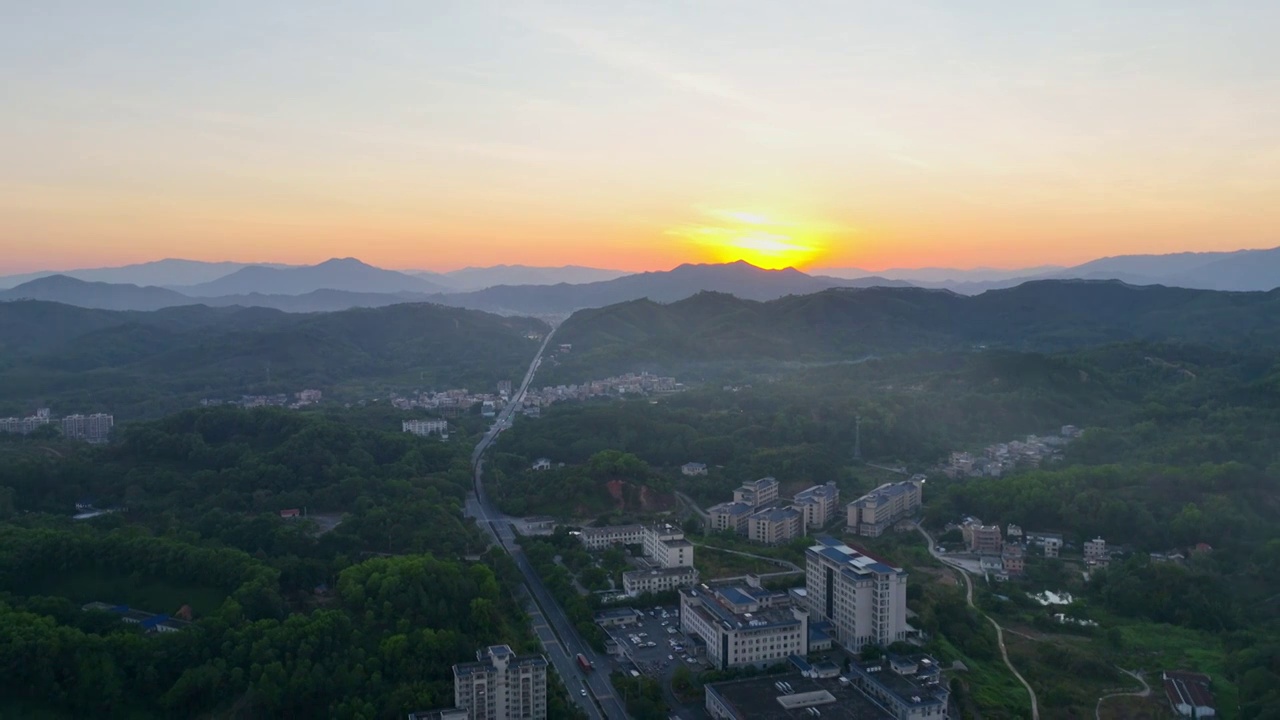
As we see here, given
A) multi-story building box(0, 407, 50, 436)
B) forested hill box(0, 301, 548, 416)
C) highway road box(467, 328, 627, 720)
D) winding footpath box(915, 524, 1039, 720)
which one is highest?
forested hill box(0, 301, 548, 416)

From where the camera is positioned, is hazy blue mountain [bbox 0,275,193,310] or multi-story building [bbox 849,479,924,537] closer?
multi-story building [bbox 849,479,924,537]

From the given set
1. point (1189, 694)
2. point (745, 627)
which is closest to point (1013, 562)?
point (1189, 694)

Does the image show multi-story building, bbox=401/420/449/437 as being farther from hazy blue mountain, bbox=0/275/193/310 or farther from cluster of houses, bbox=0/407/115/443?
hazy blue mountain, bbox=0/275/193/310

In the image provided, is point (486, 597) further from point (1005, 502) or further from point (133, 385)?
point (133, 385)

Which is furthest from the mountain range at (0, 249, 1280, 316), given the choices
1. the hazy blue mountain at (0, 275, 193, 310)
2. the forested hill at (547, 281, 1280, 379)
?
the forested hill at (547, 281, 1280, 379)

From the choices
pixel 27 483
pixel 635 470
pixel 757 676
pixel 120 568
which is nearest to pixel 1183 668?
pixel 757 676

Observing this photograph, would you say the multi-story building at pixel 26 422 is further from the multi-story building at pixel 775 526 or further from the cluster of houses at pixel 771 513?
the multi-story building at pixel 775 526
